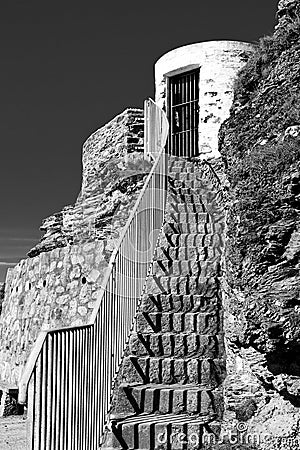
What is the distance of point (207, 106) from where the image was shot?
→ 13.0m

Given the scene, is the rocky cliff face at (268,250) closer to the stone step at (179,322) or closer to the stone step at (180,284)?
the stone step at (179,322)

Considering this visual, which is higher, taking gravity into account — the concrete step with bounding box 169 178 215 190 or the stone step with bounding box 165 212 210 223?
the concrete step with bounding box 169 178 215 190

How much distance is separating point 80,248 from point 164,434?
219 inches

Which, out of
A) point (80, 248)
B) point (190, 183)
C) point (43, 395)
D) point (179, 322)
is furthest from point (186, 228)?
point (43, 395)

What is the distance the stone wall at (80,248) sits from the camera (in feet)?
36.8

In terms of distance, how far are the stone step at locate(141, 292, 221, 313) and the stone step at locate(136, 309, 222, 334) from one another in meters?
0.10

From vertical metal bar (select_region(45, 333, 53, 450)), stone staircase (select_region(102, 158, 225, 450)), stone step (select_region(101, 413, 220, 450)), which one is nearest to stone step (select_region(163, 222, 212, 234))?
stone staircase (select_region(102, 158, 225, 450))

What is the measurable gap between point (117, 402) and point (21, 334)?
7280 mm

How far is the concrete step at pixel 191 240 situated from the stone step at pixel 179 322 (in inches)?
51.8

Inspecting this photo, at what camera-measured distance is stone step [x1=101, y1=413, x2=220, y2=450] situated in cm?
627

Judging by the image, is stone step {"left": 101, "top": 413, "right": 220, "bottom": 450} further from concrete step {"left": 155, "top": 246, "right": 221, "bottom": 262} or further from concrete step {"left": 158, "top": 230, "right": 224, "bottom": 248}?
concrete step {"left": 158, "top": 230, "right": 224, "bottom": 248}

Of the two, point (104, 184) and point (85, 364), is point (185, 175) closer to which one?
point (104, 184)

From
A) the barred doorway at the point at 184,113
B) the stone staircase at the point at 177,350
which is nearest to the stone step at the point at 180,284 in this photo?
the stone staircase at the point at 177,350

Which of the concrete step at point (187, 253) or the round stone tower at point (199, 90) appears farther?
the round stone tower at point (199, 90)
